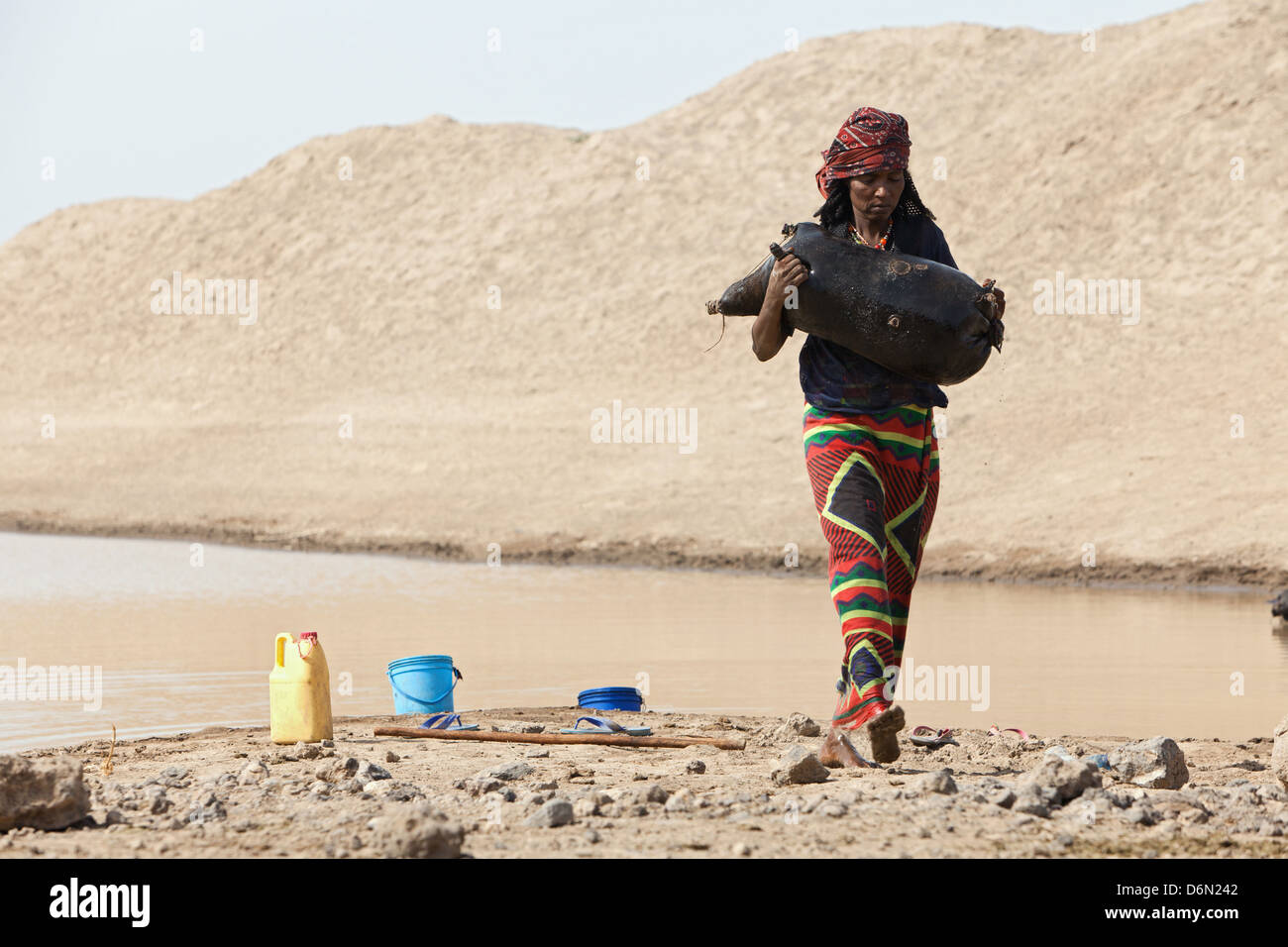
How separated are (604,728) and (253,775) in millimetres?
2021

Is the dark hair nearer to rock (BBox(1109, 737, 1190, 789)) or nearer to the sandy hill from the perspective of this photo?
rock (BBox(1109, 737, 1190, 789))

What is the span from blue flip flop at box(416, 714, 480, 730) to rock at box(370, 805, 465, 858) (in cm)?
298

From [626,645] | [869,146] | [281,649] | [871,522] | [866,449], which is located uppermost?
[869,146]

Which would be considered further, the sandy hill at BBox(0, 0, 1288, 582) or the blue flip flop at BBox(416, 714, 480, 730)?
the sandy hill at BBox(0, 0, 1288, 582)

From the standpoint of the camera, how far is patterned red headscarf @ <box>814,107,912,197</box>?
17.0 feet

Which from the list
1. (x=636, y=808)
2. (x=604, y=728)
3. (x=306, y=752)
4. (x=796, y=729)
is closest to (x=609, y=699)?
(x=604, y=728)

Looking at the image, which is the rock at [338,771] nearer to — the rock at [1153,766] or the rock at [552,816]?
the rock at [552,816]

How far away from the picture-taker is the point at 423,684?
24.7 ft

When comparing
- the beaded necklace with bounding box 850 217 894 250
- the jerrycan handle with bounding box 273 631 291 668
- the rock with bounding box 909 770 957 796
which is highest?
the beaded necklace with bounding box 850 217 894 250

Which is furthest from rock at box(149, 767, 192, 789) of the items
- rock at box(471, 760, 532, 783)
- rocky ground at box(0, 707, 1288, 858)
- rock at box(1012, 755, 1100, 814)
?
rock at box(1012, 755, 1100, 814)

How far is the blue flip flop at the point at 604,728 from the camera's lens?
628cm

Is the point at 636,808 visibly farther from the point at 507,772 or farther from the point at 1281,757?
the point at 1281,757

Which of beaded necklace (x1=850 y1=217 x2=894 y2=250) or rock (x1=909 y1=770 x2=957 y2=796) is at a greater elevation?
beaded necklace (x1=850 y1=217 x2=894 y2=250)
